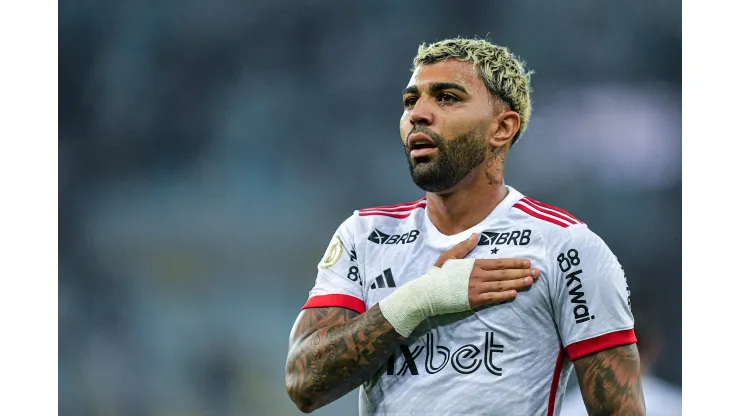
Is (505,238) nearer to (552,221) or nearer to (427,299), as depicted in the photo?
(552,221)

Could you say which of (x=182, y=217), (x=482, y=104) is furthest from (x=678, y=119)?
(x=182, y=217)

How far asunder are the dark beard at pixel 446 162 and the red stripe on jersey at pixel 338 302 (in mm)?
389

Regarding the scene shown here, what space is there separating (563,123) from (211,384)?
2372 millimetres

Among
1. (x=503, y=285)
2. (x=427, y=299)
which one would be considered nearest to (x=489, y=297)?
(x=503, y=285)

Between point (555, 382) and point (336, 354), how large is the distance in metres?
0.58

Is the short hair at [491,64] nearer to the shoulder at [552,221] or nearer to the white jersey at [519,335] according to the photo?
the shoulder at [552,221]

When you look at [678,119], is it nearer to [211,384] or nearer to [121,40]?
[211,384]

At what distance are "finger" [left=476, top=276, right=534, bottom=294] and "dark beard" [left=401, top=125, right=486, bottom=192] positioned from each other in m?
0.36

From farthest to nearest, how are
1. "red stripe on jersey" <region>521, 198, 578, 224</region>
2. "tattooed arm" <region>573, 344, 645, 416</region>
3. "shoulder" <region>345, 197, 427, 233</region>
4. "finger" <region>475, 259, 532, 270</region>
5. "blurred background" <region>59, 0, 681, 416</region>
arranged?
"blurred background" <region>59, 0, 681, 416</region>, "shoulder" <region>345, 197, 427, 233</region>, "red stripe on jersey" <region>521, 198, 578, 224</region>, "finger" <region>475, 259, 532, 270</region>, "tattooed arm" <region>573, 344, 645, 416</region>

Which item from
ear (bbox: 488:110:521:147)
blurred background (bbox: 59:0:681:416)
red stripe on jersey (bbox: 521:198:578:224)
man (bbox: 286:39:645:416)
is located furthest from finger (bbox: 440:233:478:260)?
blurred background (bbox: 59:0:681:416)

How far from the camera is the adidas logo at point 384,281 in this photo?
2.17 metres

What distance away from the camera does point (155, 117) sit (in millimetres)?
4609

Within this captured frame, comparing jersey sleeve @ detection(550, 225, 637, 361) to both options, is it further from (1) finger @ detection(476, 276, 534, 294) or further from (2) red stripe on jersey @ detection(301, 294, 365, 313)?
(2) red stripe on jersey @ detection(301, 294, 365, 313)

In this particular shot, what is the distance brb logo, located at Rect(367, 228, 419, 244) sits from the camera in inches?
89.0
